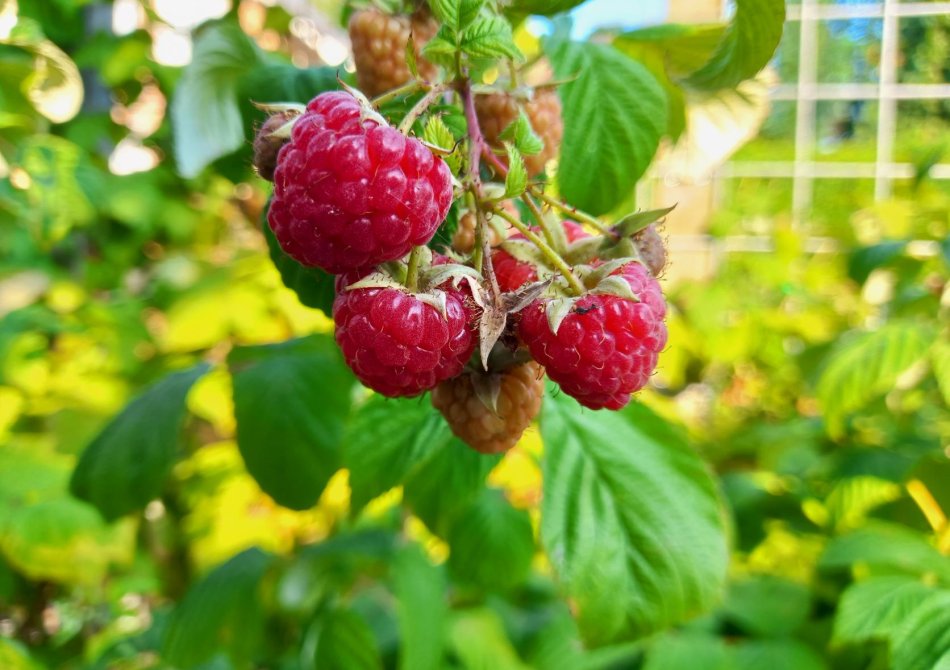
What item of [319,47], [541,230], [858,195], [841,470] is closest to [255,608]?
[541,230]

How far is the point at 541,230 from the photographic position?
0.44 metres

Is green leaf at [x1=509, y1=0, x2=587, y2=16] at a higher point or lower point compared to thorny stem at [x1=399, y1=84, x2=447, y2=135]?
higher

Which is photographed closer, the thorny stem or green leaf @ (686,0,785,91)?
the thorny stem

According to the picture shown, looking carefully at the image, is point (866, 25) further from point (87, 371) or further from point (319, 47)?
point (87, 371)

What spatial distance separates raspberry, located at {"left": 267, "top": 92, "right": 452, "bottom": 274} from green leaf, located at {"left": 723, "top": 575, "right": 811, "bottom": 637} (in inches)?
32.5

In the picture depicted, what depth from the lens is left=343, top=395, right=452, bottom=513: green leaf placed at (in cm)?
57

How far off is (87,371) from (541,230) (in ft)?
3.46

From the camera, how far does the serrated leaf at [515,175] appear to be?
0.36m

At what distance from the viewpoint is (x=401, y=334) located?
0.36m

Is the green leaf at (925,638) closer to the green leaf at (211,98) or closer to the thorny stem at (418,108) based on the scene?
the thorny stem at (418,108)

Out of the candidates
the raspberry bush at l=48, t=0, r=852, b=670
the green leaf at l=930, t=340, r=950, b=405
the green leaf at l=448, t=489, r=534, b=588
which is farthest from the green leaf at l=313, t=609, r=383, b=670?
the green leaf at l=930, t=340, r=950, b=405

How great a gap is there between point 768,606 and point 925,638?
45cm

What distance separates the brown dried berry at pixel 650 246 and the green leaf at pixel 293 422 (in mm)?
354

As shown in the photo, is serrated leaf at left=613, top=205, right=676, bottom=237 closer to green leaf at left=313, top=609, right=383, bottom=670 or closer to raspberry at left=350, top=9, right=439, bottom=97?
raspberry at left=350, top=9, right=439, bottom=97
